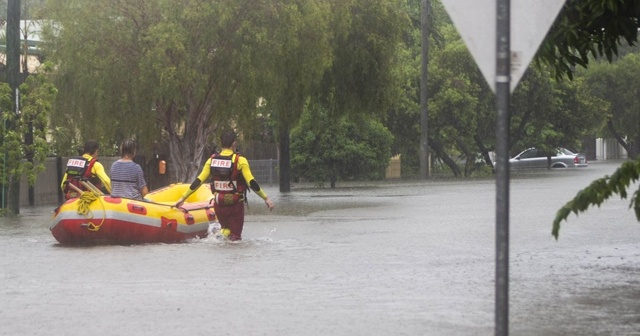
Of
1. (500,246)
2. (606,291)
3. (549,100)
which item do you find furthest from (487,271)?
(549,100)

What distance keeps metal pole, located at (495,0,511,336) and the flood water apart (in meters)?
3.43

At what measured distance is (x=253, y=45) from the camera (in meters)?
29.4

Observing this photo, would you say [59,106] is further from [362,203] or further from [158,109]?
[362,203]

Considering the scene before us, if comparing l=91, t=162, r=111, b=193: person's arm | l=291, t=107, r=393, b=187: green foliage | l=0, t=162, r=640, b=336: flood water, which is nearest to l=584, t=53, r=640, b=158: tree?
l=291, t=107, r=393, b=187: green foliage

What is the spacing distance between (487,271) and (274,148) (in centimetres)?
3822

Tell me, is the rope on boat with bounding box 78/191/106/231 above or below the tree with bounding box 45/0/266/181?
below

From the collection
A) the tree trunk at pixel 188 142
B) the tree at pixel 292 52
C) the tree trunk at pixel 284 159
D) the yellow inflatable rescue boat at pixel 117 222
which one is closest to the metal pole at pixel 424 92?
the tree trunk at pixel 284 159

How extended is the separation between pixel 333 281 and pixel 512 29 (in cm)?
716

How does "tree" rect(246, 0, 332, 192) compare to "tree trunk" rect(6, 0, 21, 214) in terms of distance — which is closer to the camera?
"tree trunk" rect(6, 0, 21, 214)

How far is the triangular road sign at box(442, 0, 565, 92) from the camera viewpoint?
639 cm

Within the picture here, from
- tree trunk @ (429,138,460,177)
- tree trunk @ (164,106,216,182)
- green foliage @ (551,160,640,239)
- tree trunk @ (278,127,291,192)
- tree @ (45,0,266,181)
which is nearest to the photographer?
green foliage @ (551,160,640,239)

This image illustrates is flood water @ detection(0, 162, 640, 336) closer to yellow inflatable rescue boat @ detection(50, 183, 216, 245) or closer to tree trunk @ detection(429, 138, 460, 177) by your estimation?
yellow inflatable rescue boat @ detection(50, 183, 216, 245)

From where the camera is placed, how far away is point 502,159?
634 centimetres

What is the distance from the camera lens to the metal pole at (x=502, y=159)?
626 centimetres
